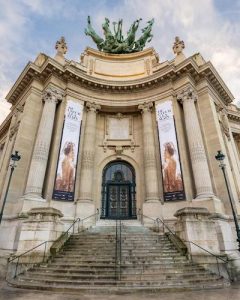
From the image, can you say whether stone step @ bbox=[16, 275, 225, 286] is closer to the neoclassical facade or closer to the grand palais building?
the grand palais building

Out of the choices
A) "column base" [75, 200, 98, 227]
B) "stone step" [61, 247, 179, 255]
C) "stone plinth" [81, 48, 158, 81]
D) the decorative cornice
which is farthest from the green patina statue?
"stone step" [61, 247, 179, 255]

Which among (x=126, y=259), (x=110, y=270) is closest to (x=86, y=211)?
(x=126, y=259)

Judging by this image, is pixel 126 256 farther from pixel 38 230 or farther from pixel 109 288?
pixel 38 230

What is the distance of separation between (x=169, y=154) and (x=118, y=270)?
955 cm

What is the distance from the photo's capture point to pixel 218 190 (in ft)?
46.5

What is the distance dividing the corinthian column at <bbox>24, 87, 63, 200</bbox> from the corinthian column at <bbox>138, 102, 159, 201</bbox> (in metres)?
7.02

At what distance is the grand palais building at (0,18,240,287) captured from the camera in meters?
11.9

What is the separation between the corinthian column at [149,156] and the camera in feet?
51.3

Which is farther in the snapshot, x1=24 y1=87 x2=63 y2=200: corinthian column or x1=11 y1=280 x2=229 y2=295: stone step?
x1=24 y1=87 x2=63 y2=200: corinthian column

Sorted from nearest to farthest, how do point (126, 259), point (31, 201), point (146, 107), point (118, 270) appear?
point (118, 270), point (126, 259), point (31, 201), point (146, 107)

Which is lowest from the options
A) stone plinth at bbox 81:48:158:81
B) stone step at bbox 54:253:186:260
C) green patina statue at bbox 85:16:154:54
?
stone step at bbox 54:253:186:260

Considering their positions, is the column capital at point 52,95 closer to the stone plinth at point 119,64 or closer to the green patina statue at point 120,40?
the stone plinth at point 119,64

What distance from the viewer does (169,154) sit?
15.9 meters

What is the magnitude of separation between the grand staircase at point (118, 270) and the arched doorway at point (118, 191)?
18.5 feet
